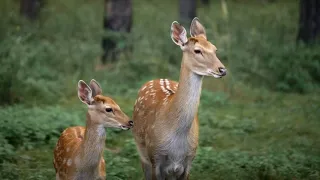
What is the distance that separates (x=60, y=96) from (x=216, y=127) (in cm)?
316

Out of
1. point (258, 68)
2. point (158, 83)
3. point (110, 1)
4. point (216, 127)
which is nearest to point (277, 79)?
point (258, 68)

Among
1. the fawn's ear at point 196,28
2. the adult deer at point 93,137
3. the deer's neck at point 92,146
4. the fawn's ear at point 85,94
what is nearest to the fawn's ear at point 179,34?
the fawn's ear at point 196,28

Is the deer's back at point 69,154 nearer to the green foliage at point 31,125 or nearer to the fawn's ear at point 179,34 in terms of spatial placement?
the fawn's ear at point 179,34

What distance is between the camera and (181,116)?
8.26m

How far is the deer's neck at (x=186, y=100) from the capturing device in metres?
8.15

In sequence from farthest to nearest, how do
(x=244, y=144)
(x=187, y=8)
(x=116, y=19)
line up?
(x=187, y=8) → (x=116, y=19) → (x=244, y=144)

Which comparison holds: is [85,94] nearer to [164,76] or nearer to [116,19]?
[164,76]

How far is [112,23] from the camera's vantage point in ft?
61.9

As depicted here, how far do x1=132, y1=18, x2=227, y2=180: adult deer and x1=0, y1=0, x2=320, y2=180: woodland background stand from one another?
118 centimetres

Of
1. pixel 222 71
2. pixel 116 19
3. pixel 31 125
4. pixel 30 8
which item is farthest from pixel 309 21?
pixel 222 71

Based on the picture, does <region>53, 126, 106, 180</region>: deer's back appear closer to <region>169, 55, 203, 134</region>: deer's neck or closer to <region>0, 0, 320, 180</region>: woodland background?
<region>0, 0, 320, 180</region>: woodland background

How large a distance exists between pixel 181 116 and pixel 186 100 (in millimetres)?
187

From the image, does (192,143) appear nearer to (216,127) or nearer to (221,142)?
(221,142)

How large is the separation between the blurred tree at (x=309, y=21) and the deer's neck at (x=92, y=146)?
1029cm
